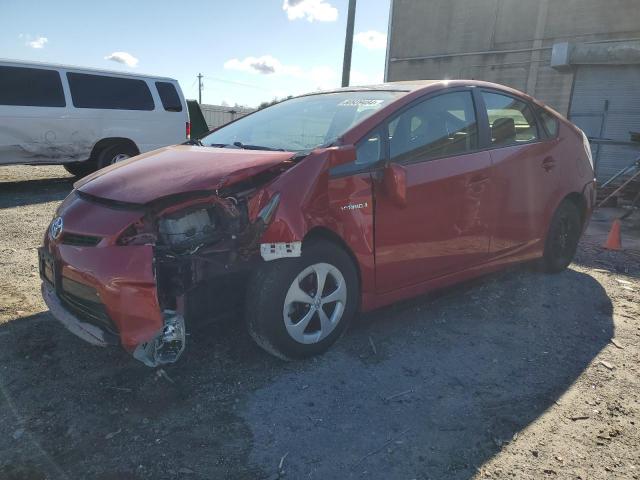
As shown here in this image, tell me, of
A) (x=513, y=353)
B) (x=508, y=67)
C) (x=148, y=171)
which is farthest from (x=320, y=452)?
(x=508, y=67)

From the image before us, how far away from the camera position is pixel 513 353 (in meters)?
3.16

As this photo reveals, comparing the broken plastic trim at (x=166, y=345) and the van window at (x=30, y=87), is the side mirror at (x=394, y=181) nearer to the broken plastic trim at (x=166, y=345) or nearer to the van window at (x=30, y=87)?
the broken plastic trim at (x=166, y=345)

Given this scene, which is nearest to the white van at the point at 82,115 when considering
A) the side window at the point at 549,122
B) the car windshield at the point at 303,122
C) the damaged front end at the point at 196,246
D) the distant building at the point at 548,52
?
the car windshield at the point at 303,122

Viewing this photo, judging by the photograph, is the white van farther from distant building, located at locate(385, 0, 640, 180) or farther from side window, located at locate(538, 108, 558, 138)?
distant building, located at locate(385, 0, 640, 180)

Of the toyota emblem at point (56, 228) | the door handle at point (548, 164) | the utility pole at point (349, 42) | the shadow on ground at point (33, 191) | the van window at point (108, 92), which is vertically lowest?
the shadow on ground at point (33, 191)

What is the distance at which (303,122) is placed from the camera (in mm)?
3469

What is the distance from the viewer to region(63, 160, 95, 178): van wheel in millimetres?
9445

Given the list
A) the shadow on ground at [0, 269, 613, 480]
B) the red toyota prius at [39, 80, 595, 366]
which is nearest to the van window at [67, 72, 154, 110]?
the red toyota prius at [39, 80, 595, 366]

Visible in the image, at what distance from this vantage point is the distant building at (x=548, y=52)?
1113 cm

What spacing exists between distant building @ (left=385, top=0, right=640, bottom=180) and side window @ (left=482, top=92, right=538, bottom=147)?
7.39m

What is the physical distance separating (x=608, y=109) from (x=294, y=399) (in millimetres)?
11747

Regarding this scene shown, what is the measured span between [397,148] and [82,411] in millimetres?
2324

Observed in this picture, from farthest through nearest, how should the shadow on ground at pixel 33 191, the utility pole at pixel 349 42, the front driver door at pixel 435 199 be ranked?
the utility pole at pixel 349 42
the shadow on ground at pixel 33 191
the front driver door at pixel 435 199

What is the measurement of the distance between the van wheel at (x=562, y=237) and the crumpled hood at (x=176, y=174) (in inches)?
109
